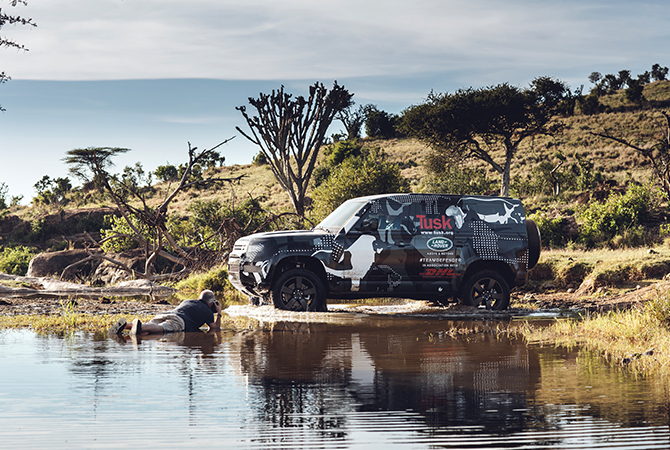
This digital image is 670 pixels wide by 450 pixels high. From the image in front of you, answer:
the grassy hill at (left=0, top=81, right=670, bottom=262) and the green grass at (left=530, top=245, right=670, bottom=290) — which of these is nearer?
the green grass at (left=530, top=245, right=670, bottom=290)

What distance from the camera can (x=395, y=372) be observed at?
649 centimetres

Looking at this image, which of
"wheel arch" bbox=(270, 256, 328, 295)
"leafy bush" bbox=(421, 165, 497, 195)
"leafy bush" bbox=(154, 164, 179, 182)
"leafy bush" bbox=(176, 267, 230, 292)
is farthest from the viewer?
"leafy bush" bbox=(154, 164, 179, 182)

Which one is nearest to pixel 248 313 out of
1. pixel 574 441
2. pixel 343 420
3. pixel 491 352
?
pixel 491 352

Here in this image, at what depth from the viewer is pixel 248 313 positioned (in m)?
11.4

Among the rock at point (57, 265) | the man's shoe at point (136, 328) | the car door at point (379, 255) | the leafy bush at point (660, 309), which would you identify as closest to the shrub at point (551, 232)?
the car door at point (379, 255)

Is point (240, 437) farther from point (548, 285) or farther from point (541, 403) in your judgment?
point (548, 285)

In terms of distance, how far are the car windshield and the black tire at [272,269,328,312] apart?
977 millimetres

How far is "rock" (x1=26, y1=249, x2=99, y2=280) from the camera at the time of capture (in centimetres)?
2172

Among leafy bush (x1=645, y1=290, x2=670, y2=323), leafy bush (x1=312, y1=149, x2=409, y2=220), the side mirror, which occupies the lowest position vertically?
leafy bush (x1=645, y1=290, x2=670, y2=323)

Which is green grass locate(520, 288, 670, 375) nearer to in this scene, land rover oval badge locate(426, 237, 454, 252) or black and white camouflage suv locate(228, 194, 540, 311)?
black and white camouflage suv locate(228, 194, 540, 311)

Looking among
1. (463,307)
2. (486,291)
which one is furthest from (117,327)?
(486,291)

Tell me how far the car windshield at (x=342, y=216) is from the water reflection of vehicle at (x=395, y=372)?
208 cm

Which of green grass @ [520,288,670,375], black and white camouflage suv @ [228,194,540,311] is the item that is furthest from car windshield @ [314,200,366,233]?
green grass @ [520,288,670,375]

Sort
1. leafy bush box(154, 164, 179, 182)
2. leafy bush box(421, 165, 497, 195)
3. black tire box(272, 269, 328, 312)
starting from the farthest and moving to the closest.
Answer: leafy bush box(154, 164, 179, 182) → leafy bush box(421, 165, 497, 195) → black tire box(272, 269, 328, 312)
